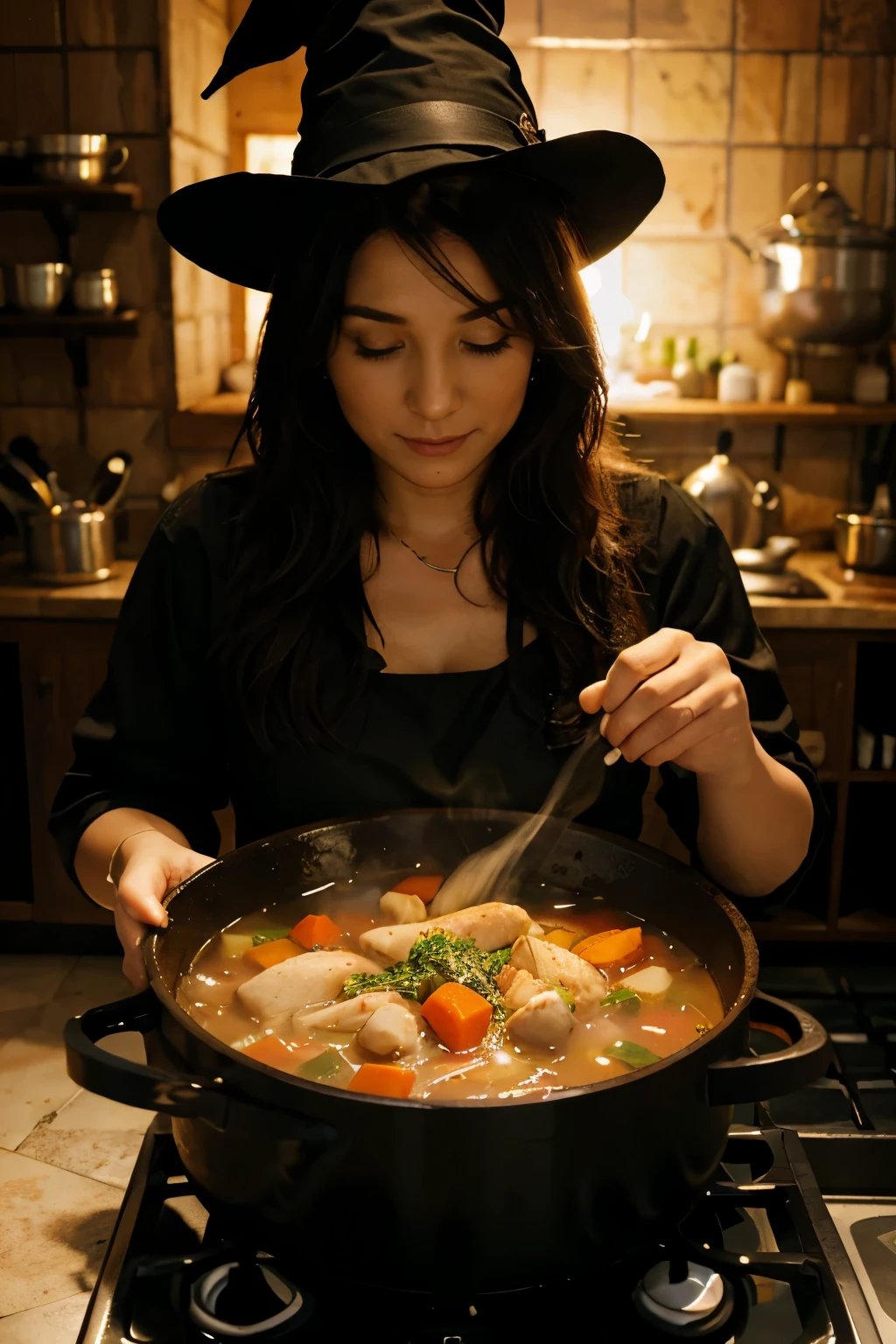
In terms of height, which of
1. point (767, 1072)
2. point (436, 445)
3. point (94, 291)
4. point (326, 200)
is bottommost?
point (767, 1072)

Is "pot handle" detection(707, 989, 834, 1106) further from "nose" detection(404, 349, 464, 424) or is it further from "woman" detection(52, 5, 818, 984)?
"nose" detection(404, 349, 464, 424)

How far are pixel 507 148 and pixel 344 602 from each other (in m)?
0.59

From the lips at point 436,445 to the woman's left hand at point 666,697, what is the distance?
37 centimetres

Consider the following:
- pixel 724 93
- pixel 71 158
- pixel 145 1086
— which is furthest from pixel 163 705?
pixel 724 93

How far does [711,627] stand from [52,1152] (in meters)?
1.26

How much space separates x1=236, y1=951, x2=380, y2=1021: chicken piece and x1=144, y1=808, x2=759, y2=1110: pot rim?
81 mm

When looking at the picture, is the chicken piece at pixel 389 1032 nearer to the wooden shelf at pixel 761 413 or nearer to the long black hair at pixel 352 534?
the long black hair at pixel 352 534

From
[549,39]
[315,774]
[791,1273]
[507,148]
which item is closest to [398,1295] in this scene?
[791,1273]

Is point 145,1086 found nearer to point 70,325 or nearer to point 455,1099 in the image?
point 455,1099

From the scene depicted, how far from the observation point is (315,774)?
5.00 ft

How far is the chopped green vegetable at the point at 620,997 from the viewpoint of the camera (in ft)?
3.87

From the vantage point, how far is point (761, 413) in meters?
3.38

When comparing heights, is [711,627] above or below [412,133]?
below

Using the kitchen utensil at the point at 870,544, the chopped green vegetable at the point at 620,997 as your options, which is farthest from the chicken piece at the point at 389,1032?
the kitchen utensil at the point at 870,544
